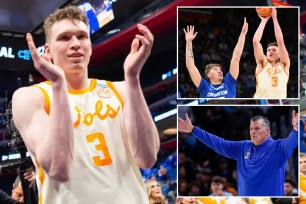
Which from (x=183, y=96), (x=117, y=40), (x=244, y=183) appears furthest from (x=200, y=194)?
(x=117, y=40)

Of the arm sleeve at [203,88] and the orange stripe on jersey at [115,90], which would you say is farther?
the arm sleeve at [203,88]

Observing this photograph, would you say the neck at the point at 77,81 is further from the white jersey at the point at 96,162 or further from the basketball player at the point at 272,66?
the basketball player at the point at 272,66

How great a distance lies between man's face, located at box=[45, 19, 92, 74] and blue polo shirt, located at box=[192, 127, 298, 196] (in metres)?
3.15

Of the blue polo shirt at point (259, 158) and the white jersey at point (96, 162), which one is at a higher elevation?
the white jersey at point (96, 162)

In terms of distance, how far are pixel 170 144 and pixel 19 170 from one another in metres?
4.98

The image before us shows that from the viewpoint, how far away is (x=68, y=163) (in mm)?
1475

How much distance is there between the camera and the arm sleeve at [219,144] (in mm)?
4629

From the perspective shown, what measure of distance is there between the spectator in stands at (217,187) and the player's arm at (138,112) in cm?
335

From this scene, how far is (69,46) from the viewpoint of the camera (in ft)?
5.13

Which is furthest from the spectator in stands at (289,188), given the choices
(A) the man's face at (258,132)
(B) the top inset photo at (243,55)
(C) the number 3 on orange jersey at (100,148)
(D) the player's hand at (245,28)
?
(C) the number 3 on orange jersey at (100,148)

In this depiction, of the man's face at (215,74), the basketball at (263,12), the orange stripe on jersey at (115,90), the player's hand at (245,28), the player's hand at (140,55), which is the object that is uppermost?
the basketball at (263,12)

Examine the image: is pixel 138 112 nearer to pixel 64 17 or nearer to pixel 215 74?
pixel 64 17

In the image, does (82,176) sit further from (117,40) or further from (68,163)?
(117,40)

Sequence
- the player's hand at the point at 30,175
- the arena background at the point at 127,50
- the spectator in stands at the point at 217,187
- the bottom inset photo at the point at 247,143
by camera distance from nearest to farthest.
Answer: the player's hand at the point at 30,175, the bottom inset photo at the point at 247,143, the spectator in stands at the point at 217,187, the arena background at the point at 127,50
